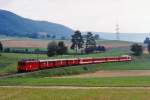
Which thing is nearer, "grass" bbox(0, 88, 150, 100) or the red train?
"grass" bbox(0, 88, 150, 100)

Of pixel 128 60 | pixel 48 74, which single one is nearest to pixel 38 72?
pixel 48 74

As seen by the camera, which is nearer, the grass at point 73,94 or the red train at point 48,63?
the grass at point 73,94

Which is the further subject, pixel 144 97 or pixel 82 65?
pixel 82 65

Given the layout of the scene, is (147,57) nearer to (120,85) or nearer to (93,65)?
(93,65)

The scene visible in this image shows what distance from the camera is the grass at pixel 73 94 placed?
39656 millimetres

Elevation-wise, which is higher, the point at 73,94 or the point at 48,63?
the point at 48,63

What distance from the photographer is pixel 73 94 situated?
42500mm

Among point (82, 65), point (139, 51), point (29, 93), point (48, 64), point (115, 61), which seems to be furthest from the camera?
point (139, 51)

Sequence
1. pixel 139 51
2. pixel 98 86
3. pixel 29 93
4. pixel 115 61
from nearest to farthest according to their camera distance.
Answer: pixel 29 93, pixel 98 86, pixel 115 61, pixel 139 51

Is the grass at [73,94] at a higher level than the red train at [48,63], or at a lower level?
lower

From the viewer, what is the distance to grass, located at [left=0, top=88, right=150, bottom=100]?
3966 centimetres

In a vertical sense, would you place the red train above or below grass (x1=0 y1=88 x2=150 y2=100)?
above

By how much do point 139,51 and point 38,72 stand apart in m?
89.3

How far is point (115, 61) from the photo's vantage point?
4916 inches
